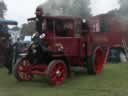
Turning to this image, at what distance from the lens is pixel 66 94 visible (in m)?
9.65

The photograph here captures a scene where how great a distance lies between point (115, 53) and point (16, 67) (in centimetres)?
942

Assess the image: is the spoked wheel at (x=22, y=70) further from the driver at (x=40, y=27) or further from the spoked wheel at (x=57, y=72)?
the spoked wheel at (x=57, y=72)

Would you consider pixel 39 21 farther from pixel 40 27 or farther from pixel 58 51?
pixel 58 51

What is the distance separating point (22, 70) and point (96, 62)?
311 centimetres

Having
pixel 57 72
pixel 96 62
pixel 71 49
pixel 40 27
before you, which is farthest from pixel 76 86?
pixel 96 62

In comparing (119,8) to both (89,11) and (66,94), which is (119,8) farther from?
(66,94)

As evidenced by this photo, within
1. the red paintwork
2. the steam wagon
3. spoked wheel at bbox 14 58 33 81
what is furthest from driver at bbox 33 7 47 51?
spoked wheel at bbox 14 58 33 81

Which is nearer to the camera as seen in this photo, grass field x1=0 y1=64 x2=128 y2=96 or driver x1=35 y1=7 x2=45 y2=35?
grass field x1=0 y1=64 x2=128 y2=96

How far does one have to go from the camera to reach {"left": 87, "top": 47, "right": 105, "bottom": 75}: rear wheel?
1312cm

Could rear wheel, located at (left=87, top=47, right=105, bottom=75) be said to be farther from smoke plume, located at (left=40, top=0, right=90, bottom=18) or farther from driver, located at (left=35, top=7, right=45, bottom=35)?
smoke plume, located at (left=40, top=0, right=90, bottom=18)

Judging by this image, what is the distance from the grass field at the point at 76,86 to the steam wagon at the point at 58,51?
34 centimetres

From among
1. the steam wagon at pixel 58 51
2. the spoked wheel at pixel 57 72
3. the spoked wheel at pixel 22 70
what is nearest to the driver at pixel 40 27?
the steam wagon at pixel 58 51

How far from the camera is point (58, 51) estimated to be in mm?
11625

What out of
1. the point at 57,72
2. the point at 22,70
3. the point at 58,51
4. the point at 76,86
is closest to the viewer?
the point at 76,86
